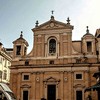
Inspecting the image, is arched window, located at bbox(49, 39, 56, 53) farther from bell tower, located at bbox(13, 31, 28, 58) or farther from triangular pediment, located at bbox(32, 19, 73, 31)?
bell tower, located at bbox(13, 31, 28, 58)

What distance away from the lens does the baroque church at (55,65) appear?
35562 millimetres

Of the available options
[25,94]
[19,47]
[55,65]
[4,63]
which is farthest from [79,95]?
[4,63]

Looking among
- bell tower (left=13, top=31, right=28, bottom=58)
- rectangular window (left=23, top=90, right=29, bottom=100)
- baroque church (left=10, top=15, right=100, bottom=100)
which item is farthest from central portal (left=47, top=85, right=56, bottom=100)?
bell tower (left=13, top=31, right=28, bottom=58)

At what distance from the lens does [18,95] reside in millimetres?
36656

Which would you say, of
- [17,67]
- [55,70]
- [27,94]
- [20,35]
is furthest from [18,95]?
[20,35]

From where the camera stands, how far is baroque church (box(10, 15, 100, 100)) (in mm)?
35562

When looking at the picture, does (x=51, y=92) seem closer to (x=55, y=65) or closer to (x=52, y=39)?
(x=55, y=65)

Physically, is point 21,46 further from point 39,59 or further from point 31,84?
point 31,84

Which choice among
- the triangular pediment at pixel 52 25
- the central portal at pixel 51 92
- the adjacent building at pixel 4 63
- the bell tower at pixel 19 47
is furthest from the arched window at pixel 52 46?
the adjacent building at pixel 4 63

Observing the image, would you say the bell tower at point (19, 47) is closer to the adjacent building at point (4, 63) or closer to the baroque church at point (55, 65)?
the baroque church at point (55, 65)

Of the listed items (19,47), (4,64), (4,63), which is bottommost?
(4,64)

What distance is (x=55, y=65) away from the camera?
3631 centimetres

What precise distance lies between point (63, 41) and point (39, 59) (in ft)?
15.3

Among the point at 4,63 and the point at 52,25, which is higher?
the point at 52,25
